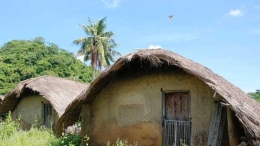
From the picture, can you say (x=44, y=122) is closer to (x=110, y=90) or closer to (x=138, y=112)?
(x=110, y=90)

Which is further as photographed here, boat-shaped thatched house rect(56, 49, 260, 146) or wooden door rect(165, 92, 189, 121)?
wooden door rect(165, 92, 189, 121)

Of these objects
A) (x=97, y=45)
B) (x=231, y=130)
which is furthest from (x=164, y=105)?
(x=97, y=45)

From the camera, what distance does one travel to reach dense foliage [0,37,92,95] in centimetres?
3091

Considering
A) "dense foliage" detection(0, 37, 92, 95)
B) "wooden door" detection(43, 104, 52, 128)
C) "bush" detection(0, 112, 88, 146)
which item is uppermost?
"dense foliage" detection(0, 37, 92, 95)

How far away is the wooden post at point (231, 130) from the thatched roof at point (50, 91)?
27.9 ft

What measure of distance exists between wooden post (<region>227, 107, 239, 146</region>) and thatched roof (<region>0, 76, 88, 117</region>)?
27.9 ft

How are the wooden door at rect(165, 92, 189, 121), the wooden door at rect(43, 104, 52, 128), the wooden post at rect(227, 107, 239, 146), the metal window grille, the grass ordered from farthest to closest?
the wooden door at rect(43, 104, 52, 128)
the grass
the wooden door at rect(165, 92, 189, 121)
the metal window grille
the wooden post at rect(227, 107, 239, 146)

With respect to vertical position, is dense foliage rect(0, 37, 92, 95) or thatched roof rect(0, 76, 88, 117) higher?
dense foliage rect(0, 37, 92, 95)

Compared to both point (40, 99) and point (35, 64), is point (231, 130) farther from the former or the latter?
point (35, 64)

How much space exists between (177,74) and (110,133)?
2.79 m

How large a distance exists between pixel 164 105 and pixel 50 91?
295 inches

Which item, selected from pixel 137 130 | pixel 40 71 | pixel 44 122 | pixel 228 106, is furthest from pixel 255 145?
pixel 40 71

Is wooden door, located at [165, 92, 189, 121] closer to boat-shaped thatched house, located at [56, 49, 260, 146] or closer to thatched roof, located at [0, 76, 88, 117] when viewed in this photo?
boat-shaped thatched house, located at [56, 49, 260, 146]

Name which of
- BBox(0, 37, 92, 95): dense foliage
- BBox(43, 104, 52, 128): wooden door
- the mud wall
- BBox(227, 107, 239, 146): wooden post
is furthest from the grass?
BBox(0, 37, 92, 95): dense foliage
